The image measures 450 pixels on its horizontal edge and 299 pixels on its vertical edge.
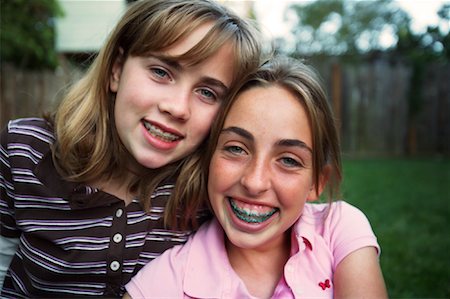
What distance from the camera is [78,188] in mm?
2039

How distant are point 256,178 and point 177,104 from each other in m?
0.46

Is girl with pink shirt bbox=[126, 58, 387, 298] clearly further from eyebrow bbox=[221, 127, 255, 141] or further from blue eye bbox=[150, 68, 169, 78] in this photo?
blue eye bbox=[150, 68, 169, 78]

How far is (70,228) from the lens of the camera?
2.01 m

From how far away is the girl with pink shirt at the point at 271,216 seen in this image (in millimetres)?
1763

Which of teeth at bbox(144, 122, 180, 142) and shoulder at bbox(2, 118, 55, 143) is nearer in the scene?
teeth at bbox(144, 122, 180, 142)

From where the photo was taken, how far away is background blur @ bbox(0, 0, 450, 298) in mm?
3789

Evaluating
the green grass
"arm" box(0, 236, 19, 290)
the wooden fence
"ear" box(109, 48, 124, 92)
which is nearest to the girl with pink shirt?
"ear" box(109, 48, 124, 92)

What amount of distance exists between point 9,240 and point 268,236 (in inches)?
48.3

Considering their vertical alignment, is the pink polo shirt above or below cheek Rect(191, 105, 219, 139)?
below

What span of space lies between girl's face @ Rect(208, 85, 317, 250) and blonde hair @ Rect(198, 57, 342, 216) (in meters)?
0.03

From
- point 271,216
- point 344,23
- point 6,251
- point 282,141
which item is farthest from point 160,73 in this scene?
point 344,23

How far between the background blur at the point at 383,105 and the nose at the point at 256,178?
0.96 metres

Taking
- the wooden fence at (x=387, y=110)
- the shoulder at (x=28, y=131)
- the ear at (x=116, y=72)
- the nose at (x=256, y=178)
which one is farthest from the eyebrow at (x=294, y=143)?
the wooden fence at (x=387, y=110)

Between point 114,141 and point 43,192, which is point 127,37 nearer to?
point 114,141
